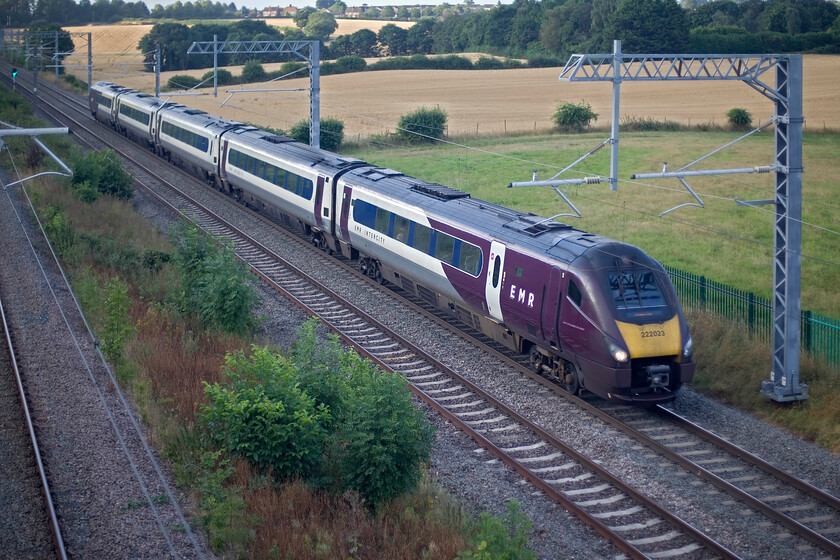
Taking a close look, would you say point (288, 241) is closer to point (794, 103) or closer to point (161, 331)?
point (161, 331)

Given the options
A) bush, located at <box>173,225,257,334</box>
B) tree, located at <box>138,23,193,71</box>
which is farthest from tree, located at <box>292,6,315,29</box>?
bush, located at <box>173,225,257,334</box>

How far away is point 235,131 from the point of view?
29297mm

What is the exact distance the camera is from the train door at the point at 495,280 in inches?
570

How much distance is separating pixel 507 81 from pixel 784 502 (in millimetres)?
63683

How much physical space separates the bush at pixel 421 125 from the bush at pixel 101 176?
21.8m

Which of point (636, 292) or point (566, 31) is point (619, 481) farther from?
point (566, 31)

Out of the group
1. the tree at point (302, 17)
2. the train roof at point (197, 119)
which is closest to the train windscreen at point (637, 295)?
the train roof at point (197, 119)

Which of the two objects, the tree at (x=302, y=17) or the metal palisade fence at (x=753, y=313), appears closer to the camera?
the metal palisade fence at (x=753, y=313)

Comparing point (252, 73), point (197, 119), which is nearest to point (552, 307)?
point (197, 119)

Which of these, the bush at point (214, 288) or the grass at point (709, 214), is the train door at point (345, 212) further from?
the grass at point (709, 214)

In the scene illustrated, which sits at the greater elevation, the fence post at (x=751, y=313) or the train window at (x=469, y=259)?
the train window at (x=469, y=259)

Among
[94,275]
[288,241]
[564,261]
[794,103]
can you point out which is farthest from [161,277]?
[794,103]

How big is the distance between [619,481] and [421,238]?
801 centimetres

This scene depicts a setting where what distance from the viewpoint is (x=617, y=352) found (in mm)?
11969
